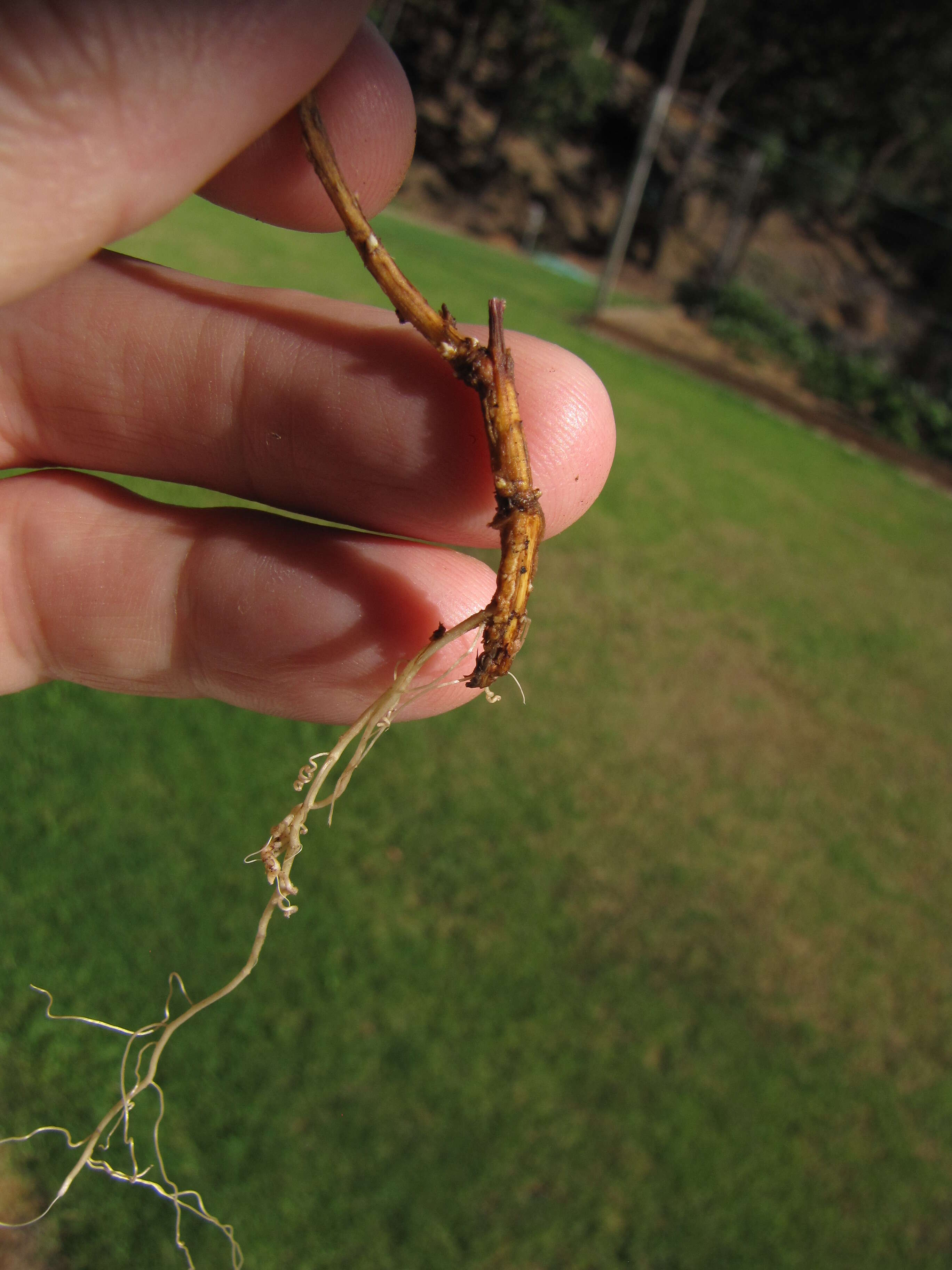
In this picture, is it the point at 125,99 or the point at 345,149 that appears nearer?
the point at 125,99

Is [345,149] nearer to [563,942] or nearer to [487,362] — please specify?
[487,362]

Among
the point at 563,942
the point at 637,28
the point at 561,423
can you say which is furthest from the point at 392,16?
the point at 561,423

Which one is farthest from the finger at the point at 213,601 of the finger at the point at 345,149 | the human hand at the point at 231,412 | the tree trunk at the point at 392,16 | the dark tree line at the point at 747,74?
the tree trunk at the point at 392,16

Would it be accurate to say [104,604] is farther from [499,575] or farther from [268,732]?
[268,732]

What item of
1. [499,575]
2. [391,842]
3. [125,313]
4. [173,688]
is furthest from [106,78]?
[391,842]

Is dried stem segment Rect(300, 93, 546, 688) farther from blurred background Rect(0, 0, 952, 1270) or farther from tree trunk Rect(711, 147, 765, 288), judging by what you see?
tree trunk Rect(711, 147, 765, 288)

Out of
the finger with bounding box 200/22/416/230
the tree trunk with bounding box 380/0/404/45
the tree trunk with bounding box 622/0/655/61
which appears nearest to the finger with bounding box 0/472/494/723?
the finger with bounding box 200/22/416/230
